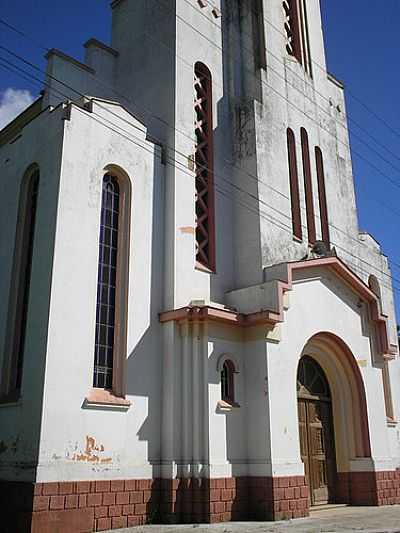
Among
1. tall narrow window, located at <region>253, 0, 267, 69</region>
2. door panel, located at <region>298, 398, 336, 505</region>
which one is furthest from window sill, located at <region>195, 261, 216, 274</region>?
tall narrow window, located at <region>253, 0, 267, 69</region>

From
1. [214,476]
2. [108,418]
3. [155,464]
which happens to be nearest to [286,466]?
[214,476]

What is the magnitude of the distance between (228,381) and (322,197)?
7.17 m

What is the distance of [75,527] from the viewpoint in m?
10.4

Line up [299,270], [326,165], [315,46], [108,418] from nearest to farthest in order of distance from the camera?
[108,418]
[299,270]
[326,165]
[315,46]

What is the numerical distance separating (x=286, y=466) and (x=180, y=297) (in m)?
4.17

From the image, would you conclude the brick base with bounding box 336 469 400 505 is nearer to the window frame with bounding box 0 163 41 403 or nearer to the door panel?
the door panel

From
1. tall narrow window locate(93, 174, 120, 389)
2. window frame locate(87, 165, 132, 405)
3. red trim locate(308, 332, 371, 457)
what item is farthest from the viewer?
red trim locate(308, 332, 371, 457)

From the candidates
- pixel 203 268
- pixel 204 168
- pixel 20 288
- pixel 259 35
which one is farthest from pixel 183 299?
pixel 259 35

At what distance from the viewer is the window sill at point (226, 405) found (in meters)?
12.6

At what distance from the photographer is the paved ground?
10805mm

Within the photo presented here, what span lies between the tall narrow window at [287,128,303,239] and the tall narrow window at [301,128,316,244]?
1.67 ft

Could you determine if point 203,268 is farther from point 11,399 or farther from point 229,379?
point 11,399

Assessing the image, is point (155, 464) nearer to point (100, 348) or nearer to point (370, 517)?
point (100, 348)

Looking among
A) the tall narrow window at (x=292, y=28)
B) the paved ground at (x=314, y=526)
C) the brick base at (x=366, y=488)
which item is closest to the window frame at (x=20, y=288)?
the paved ground at (x=314, y=526)
